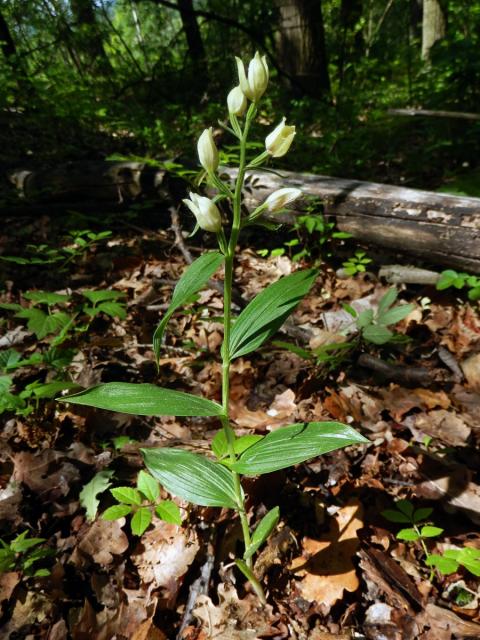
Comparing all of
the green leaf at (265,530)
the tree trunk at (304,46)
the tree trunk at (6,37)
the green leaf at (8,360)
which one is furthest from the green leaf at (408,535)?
the tree trunk at (6,37)

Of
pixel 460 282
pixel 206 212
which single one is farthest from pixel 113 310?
pixel 460 282

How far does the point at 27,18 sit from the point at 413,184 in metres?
7.05

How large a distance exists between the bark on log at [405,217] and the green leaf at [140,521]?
244 centimetres

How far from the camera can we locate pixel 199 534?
1.49 m

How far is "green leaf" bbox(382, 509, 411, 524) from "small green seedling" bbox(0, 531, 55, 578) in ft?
3.82

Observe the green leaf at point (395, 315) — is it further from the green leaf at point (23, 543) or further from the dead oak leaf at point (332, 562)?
the green leaf at point (23, 543)

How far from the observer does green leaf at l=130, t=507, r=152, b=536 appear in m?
1.27

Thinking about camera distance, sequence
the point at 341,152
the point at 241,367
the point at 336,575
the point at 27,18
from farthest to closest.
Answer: the point at 27,18 → the point at 341,152 → the point at 241,367 → the point at 336,575

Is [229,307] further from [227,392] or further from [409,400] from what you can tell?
[409,400]

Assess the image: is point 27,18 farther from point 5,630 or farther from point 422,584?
point 422,584

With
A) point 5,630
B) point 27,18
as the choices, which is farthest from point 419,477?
point 27,18

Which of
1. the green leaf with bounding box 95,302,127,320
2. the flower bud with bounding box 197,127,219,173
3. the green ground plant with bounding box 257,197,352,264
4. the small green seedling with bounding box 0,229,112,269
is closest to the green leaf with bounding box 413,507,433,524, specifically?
the flower bud with bounding box 197,127,219,173

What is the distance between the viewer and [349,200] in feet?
10.3

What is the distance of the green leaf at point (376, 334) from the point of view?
210cm
